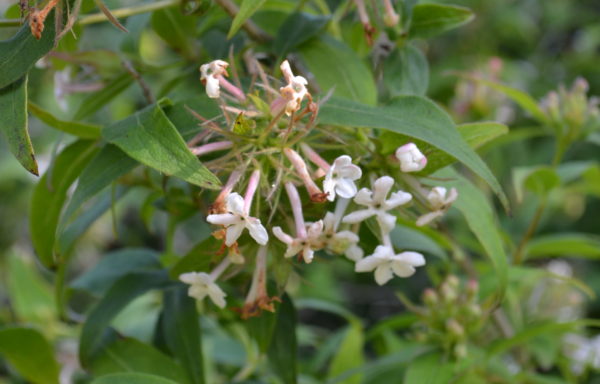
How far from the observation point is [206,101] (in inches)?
33.1

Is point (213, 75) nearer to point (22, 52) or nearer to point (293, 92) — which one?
point (293, 92)

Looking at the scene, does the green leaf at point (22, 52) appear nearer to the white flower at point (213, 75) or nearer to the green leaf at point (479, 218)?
the white flower at point (213, 75)

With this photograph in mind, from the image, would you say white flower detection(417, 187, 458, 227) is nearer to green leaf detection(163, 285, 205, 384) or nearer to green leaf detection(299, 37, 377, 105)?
green leaf detection(299, 37, 377, 105)

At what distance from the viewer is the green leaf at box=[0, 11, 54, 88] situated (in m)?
0.75

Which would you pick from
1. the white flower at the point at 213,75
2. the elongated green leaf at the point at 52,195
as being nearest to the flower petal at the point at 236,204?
the white flower at the point at 213,75

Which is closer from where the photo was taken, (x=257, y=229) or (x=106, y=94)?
(x=257, y=229)

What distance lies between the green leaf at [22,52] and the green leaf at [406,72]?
0.41 metres

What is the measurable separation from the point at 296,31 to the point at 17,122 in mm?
370

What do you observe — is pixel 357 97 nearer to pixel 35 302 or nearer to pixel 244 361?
pixel 244 361

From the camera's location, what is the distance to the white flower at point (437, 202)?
31.4 inches

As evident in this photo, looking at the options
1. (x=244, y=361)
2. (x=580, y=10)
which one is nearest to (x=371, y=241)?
(x=244, y=361)

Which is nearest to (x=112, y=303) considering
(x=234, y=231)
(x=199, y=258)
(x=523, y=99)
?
(x=199, y=258)

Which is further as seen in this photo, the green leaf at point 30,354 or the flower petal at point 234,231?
the green leaf at point 30,354

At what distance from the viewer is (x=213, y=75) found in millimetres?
751
